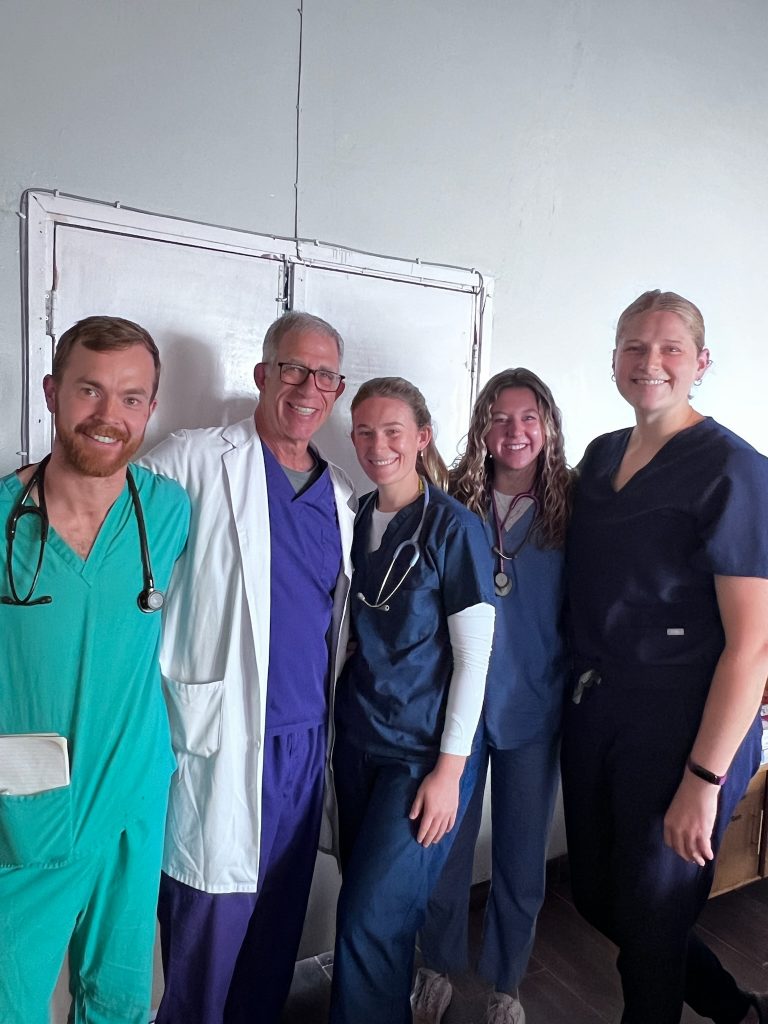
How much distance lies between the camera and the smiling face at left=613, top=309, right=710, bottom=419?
152 centimetres

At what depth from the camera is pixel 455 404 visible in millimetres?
2236

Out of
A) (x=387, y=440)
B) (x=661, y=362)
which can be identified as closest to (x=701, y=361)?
(x=661, y=362)

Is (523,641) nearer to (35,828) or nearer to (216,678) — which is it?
(216,678)

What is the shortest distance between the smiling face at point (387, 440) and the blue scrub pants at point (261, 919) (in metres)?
0.59

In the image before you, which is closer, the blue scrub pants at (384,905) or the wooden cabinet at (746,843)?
the blue scrub pants at (384,905)

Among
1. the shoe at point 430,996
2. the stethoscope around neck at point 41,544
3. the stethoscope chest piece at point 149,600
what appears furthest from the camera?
the shoe at point 430,996

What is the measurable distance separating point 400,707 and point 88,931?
0.70 m

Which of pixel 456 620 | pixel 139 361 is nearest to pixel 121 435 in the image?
pixel 139 361

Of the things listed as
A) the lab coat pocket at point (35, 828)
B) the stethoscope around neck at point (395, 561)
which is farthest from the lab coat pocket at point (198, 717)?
the stethoscope around neck at point (395, 561)

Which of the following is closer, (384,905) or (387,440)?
(384,905)

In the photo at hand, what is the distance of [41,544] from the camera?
1199 millimetres

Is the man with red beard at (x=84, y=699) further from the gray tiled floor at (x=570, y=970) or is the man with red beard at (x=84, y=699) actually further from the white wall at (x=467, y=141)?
the gray tiled floor at (x=570, y=970)

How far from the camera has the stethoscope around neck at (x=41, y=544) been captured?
1189 mm

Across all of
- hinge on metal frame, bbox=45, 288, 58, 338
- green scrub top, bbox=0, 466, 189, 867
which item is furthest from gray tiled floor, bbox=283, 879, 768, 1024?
hinge on metal frame, bbox=45, 288, 58, 338
